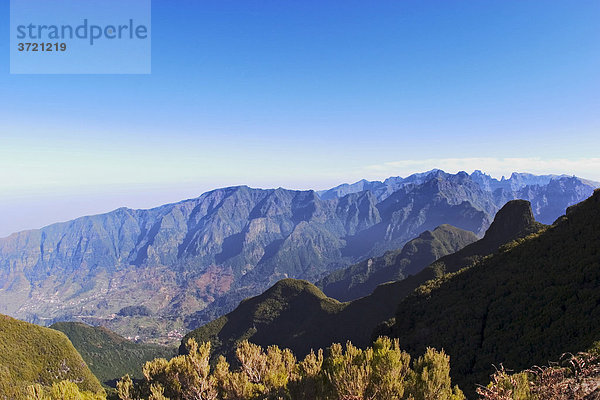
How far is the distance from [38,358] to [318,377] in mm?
130390

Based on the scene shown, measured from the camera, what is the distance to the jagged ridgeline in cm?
13950

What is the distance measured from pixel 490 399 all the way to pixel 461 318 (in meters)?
65.5

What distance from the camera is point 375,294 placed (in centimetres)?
15350

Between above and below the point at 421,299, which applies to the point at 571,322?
above

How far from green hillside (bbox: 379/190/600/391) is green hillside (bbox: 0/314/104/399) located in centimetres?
11094

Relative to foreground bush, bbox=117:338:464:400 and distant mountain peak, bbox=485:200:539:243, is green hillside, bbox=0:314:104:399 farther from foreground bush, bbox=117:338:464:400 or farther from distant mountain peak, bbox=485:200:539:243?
distant mountain peak, bbox=485:200:539:243

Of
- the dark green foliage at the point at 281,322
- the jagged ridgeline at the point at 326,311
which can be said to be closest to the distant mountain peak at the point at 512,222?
the jagged ridgeline at the point at 326,311

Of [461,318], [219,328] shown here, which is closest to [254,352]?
[461,318]

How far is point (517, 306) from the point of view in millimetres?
62562

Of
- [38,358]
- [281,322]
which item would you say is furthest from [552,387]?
[281,322]

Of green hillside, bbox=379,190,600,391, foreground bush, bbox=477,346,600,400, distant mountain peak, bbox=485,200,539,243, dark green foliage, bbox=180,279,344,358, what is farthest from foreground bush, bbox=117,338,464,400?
distant mountain peak, bbox=485,200,539,243

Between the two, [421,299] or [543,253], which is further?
[421,299]

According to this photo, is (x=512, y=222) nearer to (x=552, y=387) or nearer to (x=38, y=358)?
(x=552, y=387)

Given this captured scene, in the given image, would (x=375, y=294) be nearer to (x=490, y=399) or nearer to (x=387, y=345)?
(x=387, y=345)
